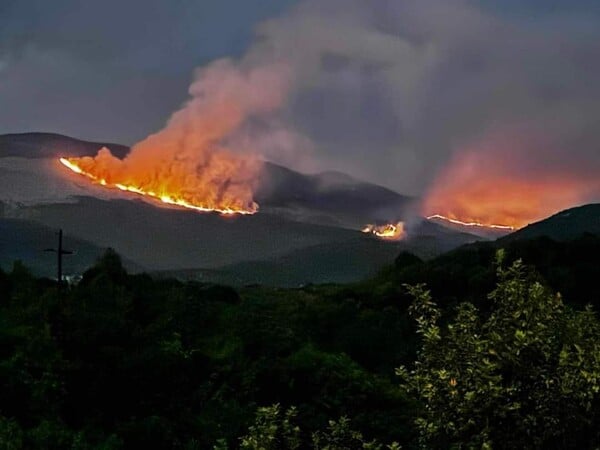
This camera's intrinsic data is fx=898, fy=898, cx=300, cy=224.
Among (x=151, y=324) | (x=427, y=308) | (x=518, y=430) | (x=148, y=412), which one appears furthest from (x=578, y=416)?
(x=151, y=324)

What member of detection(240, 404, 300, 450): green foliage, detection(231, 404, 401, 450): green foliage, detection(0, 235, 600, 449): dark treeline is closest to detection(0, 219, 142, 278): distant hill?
detection(0, 235, 600, 449): dark treeline

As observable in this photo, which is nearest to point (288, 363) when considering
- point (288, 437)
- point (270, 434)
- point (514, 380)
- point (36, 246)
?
point (288, 437)

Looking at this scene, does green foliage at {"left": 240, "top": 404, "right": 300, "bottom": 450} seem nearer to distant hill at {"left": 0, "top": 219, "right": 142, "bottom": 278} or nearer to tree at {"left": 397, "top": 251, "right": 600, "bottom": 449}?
tree at {"left": 397, "top": 251, "right": 600, "bottom": 449}

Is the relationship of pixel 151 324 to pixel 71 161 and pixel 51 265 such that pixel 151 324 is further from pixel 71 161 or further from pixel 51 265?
pixel 71 161

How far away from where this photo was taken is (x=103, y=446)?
2456cm

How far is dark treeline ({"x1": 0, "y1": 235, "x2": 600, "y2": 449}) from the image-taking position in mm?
8672

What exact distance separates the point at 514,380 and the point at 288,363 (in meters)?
30.0

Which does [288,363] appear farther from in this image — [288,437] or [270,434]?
[270,434]

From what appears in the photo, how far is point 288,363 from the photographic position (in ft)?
125

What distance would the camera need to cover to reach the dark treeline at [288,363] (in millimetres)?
8672

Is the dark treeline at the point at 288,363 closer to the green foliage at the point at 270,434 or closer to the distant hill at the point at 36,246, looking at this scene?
the green foliage at the point at 270,434

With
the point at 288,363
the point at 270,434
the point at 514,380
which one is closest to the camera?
the point at 514,380

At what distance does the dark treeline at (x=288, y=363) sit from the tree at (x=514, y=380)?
0.02 metres

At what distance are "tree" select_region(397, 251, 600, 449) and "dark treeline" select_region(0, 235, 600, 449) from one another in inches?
0.7
